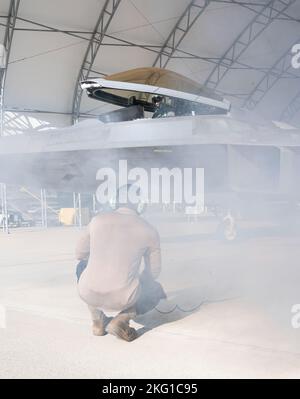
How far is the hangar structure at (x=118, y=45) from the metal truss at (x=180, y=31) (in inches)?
1.5

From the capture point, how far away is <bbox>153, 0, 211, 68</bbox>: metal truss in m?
15.6

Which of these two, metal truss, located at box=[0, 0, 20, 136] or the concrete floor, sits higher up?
metal truss, located at box=[0, 0, 20, 136]

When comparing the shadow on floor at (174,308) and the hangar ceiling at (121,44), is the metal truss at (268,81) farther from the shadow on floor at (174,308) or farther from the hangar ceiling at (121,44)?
the shadow on floor at (174,308)

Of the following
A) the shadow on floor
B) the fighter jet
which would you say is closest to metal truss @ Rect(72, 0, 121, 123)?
the fighter jet

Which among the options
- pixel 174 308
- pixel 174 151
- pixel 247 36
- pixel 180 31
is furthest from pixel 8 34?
pixel 174 308

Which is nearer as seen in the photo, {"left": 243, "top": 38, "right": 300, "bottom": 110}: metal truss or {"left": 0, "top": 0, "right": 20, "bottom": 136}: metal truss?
{"left": 0, "top": 0, "right": 20, "bottom": 136}: metal truss

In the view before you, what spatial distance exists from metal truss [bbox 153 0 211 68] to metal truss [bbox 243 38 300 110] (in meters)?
5.02

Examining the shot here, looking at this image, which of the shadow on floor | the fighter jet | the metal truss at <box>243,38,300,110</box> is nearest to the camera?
the shadow on floor

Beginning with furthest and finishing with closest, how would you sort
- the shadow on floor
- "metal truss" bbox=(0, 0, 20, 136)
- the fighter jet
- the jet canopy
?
1. "metal truss" bbox=(0, 0, 20, 136)
2. the jet canopy
3. the fighter jet
4. the shadow on floor

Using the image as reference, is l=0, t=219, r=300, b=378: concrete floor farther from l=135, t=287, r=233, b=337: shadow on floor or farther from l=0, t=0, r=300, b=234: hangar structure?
l=0, t=0, r=300, b=234: hangar structure

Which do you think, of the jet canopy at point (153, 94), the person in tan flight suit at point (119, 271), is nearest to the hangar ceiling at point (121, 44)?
the jet canopy at point (153, 94)

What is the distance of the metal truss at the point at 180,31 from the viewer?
51.3 feet

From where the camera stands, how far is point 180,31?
54.7 ft
